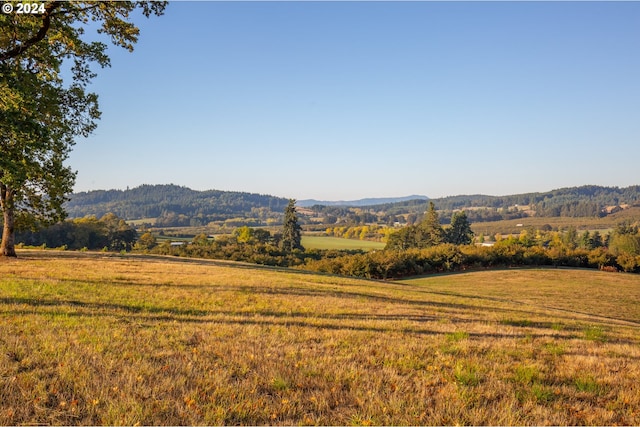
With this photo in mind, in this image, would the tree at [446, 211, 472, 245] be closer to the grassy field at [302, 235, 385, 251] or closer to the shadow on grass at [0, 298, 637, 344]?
the grassy field at [302, 235, 385, 251]

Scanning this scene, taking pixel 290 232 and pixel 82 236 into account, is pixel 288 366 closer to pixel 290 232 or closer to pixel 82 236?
pixel 82 236

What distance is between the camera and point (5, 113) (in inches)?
550

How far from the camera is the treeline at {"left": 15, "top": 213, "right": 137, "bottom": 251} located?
245ft

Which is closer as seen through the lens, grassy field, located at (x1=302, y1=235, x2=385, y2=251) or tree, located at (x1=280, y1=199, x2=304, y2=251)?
tree, located at (x1=280, y1=199, x2=304, y2=251)

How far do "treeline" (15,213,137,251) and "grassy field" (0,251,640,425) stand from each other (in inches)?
2857

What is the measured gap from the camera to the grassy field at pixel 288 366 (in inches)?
197

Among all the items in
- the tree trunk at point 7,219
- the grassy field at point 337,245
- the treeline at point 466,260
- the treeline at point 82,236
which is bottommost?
the grassy field at point 337,245

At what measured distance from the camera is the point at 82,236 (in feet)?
252

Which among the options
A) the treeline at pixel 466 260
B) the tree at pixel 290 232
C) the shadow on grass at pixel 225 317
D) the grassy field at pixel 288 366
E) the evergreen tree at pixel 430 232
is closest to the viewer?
the grassy field at pixel 288 366

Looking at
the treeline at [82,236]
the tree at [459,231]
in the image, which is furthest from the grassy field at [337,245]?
the treeline at [82,236]

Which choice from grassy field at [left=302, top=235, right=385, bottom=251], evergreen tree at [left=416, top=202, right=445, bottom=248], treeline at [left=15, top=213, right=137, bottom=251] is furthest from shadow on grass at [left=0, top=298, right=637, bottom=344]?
grassy field at [left=302, top=235, right=385, bottom=251]

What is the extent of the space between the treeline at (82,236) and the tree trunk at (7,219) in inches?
1991

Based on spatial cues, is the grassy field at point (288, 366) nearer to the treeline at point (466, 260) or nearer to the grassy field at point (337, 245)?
the treeline at point (466, 260)

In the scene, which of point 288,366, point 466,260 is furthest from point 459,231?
point 288,366
